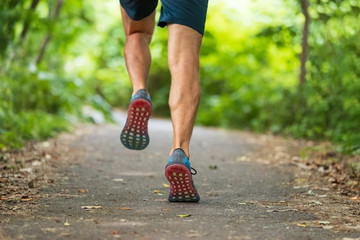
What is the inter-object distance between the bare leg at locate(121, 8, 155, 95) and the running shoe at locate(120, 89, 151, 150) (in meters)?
0.19

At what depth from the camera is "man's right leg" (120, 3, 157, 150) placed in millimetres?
2973

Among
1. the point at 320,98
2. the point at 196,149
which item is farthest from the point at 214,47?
the point at 196,149

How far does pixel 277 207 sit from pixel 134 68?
1.13 m

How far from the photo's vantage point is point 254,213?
9.05 feet

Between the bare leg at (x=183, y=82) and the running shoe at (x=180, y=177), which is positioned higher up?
the bare leg at (x=183, y=82)

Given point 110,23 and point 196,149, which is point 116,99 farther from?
point 196,149

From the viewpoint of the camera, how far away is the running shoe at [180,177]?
9.24ft

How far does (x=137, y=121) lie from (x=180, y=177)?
0.39 metres

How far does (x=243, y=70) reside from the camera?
54.3 feet

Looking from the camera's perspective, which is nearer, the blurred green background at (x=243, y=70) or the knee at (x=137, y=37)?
the knee at (x=137, y=37)

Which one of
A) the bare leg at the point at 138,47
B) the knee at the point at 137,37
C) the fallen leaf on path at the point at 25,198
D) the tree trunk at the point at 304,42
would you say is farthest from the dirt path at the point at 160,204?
the tree trunk at the point at 304,42

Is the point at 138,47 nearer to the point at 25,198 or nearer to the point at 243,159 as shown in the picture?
the point at 25,198

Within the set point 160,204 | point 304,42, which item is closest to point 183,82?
point 160,204

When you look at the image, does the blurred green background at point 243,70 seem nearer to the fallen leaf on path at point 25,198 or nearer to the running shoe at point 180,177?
the fallen leaf on path at point 25,198
